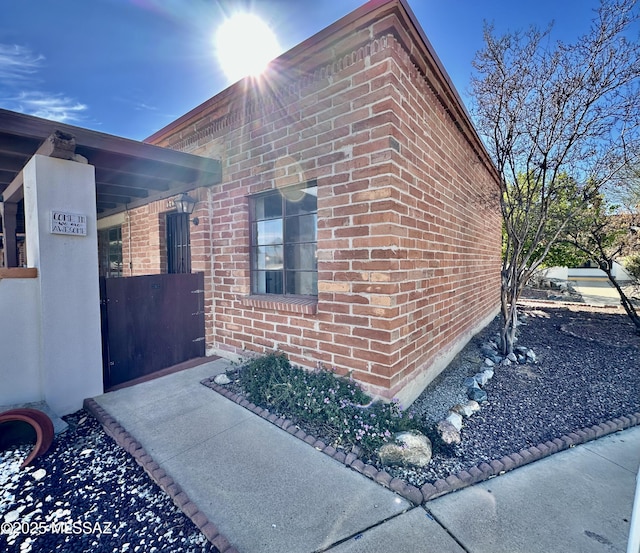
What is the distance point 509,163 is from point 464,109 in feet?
3.62

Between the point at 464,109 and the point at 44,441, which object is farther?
the point at 464,109

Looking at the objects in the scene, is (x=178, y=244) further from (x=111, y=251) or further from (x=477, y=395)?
(x=477, y=395)

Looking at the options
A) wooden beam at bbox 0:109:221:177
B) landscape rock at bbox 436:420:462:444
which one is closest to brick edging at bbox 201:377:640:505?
landscape rock at bbox 436:420:462:444

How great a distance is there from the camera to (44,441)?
8.32 ft

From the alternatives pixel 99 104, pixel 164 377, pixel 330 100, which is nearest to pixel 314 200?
pixel 330 100

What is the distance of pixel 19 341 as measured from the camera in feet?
9.75

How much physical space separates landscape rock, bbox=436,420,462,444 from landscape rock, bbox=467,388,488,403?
844mm

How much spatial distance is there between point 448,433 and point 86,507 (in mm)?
2718

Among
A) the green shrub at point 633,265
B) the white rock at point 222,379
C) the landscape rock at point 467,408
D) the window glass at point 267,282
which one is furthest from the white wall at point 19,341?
the green shrub at point 633,265

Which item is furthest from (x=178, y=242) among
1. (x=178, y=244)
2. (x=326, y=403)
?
(x=326, y=403)

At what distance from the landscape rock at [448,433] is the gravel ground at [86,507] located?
1953mm

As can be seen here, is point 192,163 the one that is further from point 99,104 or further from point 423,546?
point 423,546

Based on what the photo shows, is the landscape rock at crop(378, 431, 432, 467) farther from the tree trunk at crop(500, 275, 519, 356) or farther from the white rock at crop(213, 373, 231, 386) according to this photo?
the tree trunk at crop(500, 275, 519, 356)

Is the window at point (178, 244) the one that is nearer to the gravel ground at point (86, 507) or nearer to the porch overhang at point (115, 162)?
the porch overhang at point (115, 162)
